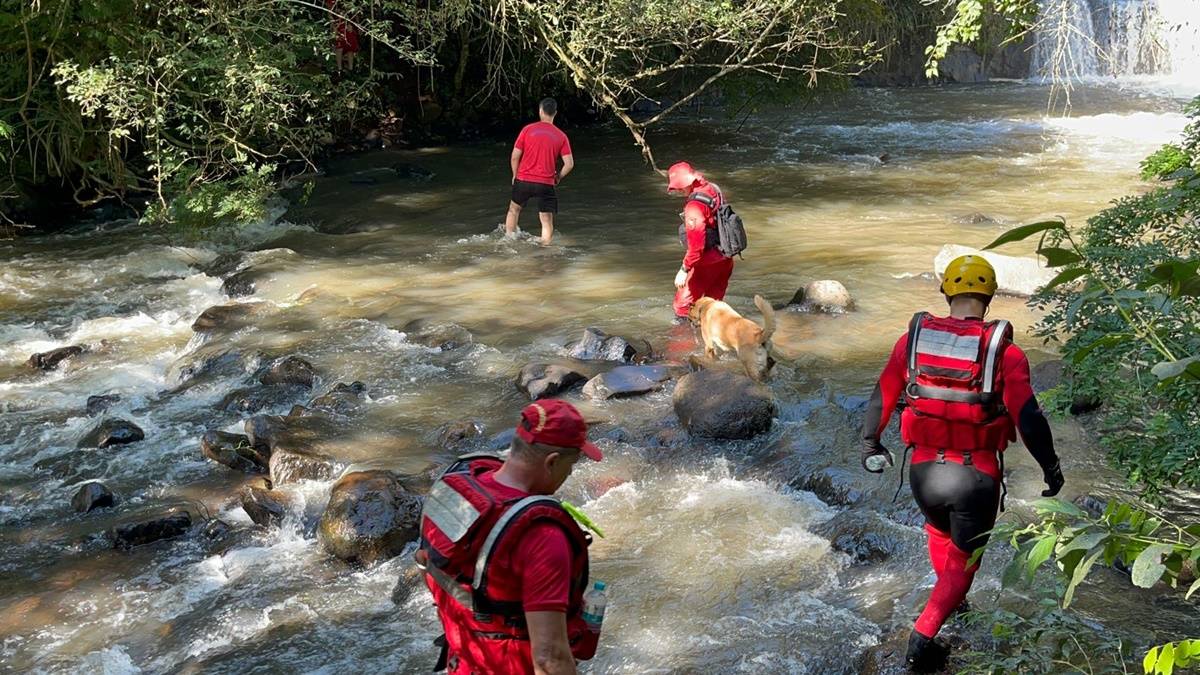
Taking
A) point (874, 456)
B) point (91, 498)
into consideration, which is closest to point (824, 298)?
point (874, 456)

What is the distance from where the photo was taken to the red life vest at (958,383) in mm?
4770

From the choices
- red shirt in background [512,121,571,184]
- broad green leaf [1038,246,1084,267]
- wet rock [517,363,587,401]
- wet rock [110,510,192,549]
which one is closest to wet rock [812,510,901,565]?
wet rock [517,363,587,401]

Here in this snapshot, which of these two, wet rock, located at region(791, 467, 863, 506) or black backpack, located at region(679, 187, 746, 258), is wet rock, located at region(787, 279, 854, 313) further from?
wet rock, located at region(791, 467, 863, 506)

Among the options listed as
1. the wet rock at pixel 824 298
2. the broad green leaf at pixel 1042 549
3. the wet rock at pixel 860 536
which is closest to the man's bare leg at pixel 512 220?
the wet rock at pixel 824 298

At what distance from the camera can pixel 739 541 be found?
7.02 meters

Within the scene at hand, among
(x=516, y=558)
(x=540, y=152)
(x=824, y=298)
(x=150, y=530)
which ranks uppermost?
(x=540, y=152)

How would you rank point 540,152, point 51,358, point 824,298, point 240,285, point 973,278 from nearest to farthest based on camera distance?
1. point 973,278
2. point 51,358
3. point 824,298
4. point 240,285
5. point 540,152

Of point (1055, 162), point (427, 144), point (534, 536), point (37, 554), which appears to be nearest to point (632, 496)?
point (37, 554)

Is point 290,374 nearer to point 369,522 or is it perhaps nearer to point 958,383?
point 369,522

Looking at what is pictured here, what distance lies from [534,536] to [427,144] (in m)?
19.6

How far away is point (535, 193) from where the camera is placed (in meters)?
13.9

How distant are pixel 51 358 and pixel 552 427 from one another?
910 cm

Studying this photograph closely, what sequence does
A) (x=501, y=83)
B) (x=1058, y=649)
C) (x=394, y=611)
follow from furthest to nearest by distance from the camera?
(x=501, y=83)
(x=394, y=611)
(x=1058, y=649)

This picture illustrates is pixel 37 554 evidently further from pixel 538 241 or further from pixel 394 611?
pixel 538 241
